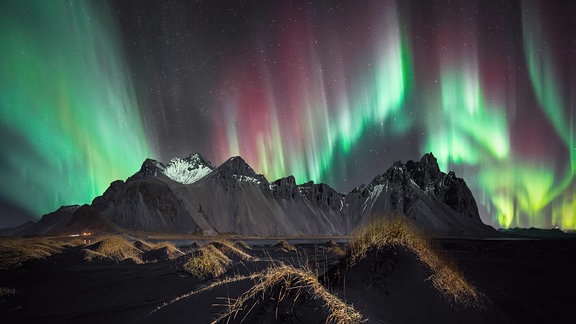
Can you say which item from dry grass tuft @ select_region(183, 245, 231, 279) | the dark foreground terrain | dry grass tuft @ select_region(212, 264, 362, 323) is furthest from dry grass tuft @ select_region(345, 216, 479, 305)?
dry grass tuft @ select_region(183, 245, 231, 279)

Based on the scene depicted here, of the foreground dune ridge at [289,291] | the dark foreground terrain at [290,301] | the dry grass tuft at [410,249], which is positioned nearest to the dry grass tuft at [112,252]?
the dark foreground terrain at [290,301]

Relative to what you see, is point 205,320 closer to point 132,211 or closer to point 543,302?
point 543,302

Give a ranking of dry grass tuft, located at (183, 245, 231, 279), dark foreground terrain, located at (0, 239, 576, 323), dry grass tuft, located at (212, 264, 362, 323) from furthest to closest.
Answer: dry grass tuft, located at (183, 245, 231, 279)
dark foreground terrain, located at (0, 239, 576, 323)
dry grass tuft, located at (212, 264, 362, 323)

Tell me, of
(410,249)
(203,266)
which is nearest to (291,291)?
(410,249)

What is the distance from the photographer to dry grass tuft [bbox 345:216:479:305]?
7.72 m

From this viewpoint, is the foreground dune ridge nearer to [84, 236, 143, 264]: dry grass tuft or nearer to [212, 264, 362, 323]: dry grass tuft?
[212, 264, 362, 323]: dry grass tuft

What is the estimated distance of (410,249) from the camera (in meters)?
8.17

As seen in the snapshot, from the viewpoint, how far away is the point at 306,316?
515 centimetres

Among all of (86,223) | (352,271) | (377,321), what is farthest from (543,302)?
(86,223)

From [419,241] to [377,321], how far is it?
12.7 feet

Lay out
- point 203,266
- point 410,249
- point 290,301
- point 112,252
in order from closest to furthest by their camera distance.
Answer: point 290,301
point 410,249
point 203,266
point 112,252

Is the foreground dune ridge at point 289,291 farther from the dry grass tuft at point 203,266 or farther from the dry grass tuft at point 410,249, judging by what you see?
the dry grass tuft at point 203,266

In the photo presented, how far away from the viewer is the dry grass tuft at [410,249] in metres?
7.72

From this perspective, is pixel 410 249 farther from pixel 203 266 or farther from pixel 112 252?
pixel 112 252
